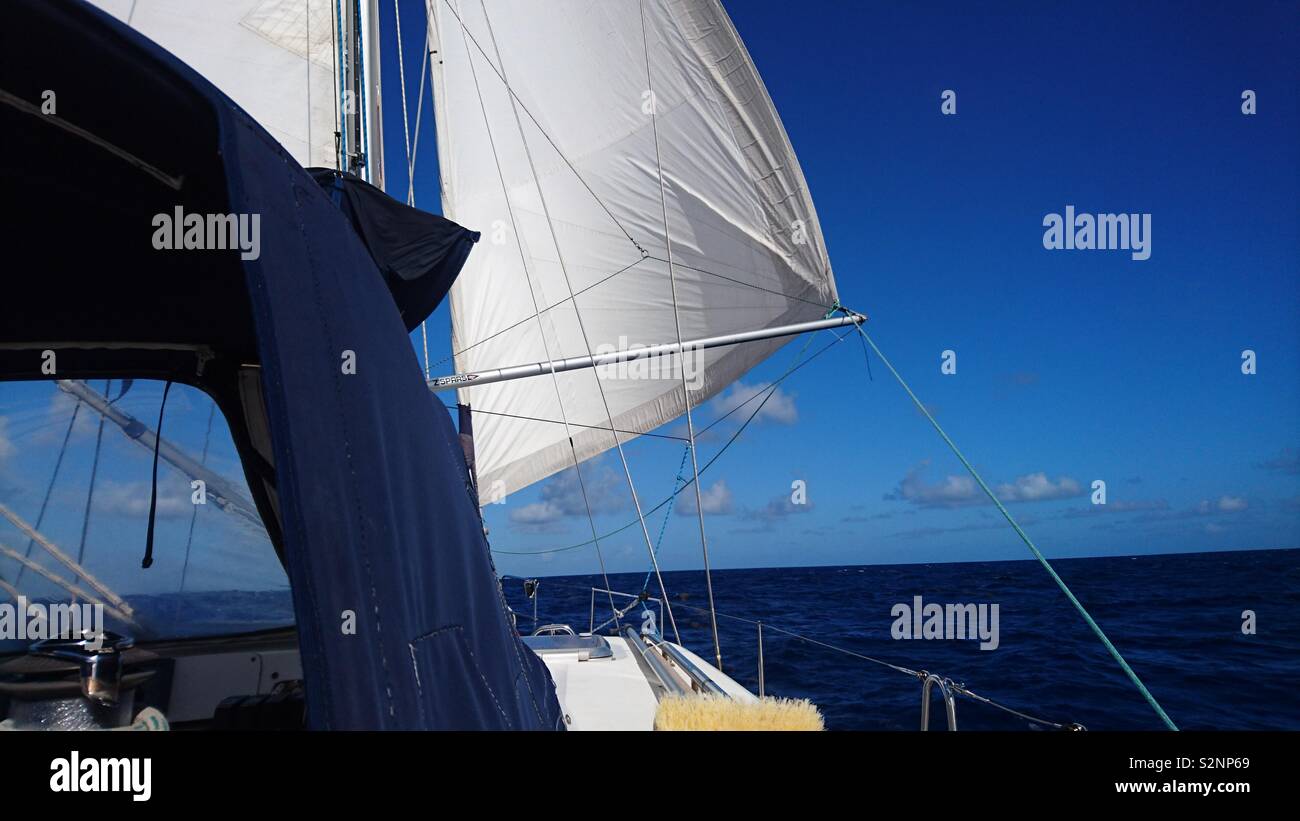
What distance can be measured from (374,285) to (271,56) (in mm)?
6461

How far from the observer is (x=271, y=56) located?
710 centimetres

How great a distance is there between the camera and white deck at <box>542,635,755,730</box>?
3.96 metres

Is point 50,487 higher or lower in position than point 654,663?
higher

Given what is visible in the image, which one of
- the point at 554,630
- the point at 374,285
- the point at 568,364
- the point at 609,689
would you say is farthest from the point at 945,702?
the point at 554,630

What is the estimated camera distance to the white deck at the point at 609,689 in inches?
156

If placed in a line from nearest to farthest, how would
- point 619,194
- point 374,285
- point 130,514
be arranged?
point 374,285 → point 130,514 → point 619,194

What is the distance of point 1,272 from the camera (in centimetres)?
292

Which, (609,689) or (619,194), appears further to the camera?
(619,194)

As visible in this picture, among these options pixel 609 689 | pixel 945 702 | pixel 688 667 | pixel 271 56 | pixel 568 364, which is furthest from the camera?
pixel 271 56

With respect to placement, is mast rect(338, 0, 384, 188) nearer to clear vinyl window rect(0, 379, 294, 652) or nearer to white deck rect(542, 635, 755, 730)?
clear vinyl window rect(0, 379, 294, 652)

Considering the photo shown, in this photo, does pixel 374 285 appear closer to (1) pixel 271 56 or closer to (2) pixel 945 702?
(2) pixel 945 702

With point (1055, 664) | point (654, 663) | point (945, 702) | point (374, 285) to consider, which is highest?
point (374, 285)
